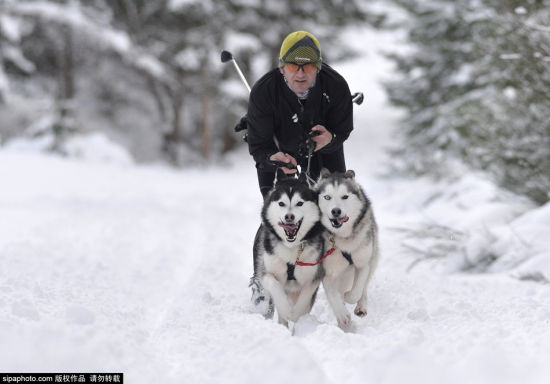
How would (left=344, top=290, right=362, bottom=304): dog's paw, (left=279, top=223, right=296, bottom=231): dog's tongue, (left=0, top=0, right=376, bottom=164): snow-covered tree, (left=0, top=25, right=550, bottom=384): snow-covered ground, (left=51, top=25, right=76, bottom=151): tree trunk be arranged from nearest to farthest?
(left=0, top=25, right=550, bottom=384): snow-covered ground < (left=279, top=223, right=296, bottom=231): dog's tongue < (left=344, top=290, right=362, bottom=304): dog's paw < (left=51, top=25, right=76, bottom=151): tree trunk < (left=0, top=0, right=376, bottom=164): snow-covered tree

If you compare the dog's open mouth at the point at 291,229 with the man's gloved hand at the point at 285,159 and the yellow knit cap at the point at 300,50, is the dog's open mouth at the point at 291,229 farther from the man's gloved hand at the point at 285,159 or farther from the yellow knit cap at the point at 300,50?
the yellow knit cap at the point at 300,50

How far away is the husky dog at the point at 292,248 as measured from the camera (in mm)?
3701

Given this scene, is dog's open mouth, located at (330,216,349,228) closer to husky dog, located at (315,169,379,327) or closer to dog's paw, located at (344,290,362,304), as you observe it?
husky dog, located at (315,169,379,327)

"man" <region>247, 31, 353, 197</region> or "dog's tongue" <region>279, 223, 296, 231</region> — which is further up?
"man" <region>247, 31, 353, 197</region>

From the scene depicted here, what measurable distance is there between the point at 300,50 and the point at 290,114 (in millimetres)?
526

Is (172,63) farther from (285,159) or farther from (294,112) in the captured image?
(285,159)

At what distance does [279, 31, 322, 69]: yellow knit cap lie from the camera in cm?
384

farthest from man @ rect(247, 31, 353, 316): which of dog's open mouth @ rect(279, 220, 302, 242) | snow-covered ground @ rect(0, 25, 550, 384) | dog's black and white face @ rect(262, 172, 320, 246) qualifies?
snow-covered ground @ rect(0, 25, 550, 384)

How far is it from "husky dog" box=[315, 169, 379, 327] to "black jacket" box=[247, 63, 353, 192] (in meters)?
0.43

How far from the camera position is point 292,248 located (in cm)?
372

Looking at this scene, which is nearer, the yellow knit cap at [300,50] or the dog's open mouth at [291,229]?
the dog's open mouth at [291,229]

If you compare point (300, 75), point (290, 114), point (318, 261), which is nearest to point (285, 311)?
point (318, 261)

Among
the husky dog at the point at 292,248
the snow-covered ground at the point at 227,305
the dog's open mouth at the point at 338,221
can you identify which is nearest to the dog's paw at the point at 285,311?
the husky dog at the point at 292,248

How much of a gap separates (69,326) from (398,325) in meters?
1.96
